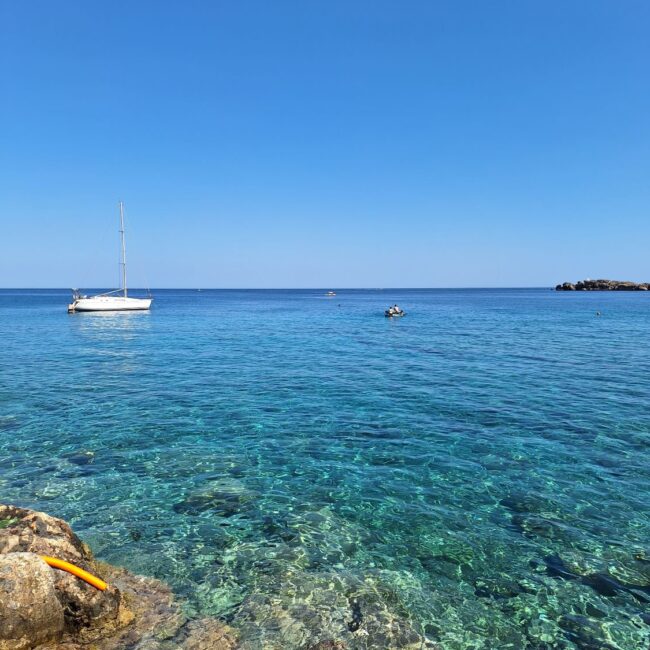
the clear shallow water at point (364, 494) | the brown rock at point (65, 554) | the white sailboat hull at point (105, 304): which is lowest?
the clear shallow water at point (364, 494)

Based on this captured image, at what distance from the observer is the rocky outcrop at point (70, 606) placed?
560 centimetres

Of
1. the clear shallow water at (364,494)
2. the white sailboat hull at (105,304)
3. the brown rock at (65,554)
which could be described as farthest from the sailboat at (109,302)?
the brown rock at (65,554)

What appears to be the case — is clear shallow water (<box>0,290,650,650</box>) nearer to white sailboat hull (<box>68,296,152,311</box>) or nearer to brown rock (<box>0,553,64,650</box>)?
brown rock (<box>0,553,64,650</box>)

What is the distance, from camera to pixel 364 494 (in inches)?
436

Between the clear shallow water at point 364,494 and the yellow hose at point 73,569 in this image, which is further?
the clear shallow water at point 364,494

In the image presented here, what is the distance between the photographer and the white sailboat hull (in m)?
75.8

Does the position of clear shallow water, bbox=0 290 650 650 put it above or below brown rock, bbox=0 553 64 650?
below

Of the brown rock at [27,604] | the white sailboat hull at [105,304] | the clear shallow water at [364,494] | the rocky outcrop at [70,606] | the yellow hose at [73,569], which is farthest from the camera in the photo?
the white sailboat hull at [105,304]

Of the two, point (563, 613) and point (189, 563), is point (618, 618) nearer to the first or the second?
point (563, 613)

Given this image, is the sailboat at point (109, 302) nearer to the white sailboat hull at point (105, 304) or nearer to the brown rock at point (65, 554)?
the white sailboat hull at point (105, 304)

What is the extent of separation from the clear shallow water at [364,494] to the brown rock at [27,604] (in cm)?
214

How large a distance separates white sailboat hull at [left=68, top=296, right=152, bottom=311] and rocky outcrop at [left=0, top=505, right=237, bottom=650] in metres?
77.7

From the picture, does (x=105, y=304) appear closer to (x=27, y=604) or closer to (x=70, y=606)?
(x=70, y=606)

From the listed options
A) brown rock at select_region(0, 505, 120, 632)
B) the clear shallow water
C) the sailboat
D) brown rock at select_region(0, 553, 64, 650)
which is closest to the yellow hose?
brown rock at select_region(0, 505, 120, 632)
